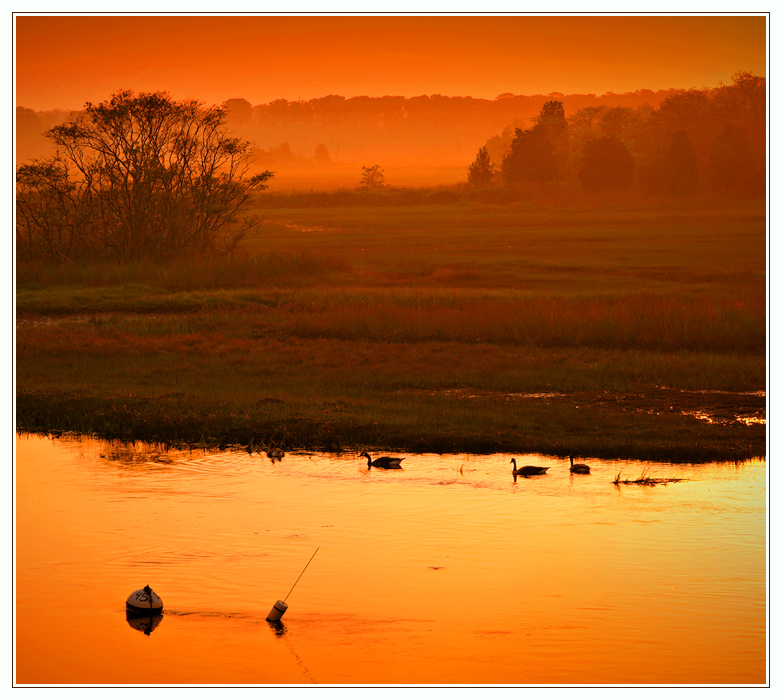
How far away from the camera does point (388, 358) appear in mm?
21797

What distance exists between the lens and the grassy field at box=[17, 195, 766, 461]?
1612 cm

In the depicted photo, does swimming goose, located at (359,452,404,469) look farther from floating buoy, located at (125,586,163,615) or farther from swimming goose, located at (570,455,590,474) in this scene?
floating buoy, located at (125,586,163,615)

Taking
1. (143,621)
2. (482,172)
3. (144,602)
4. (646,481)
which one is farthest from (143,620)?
(482,172)

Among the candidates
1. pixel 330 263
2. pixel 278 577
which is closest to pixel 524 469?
pixel 278 577

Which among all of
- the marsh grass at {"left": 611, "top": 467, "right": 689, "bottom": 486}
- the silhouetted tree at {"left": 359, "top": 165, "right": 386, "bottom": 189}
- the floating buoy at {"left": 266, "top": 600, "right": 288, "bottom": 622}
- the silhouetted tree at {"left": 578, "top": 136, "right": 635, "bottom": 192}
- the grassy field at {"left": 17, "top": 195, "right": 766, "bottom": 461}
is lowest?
the floating buoy at {"left": 266, "top": 600, "right": 288, "bottom": 622}

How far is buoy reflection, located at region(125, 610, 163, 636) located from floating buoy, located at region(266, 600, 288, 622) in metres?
1.01

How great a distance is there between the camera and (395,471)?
14070mm

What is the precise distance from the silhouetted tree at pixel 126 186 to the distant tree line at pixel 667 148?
167 feet

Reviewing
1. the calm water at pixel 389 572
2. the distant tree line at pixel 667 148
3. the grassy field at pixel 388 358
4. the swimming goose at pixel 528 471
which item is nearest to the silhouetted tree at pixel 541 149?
the distant tree line at pixel 667 148

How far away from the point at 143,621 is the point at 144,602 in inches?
7.6

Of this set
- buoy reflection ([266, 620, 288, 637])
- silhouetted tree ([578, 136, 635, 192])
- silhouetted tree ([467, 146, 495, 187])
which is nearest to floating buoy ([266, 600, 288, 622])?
buoy reflection ([266, 620, 288, 637])

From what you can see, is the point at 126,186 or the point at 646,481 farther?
the point at 126,186

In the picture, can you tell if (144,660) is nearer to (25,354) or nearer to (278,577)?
(278,577)

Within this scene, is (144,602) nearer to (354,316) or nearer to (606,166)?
(354,316)
